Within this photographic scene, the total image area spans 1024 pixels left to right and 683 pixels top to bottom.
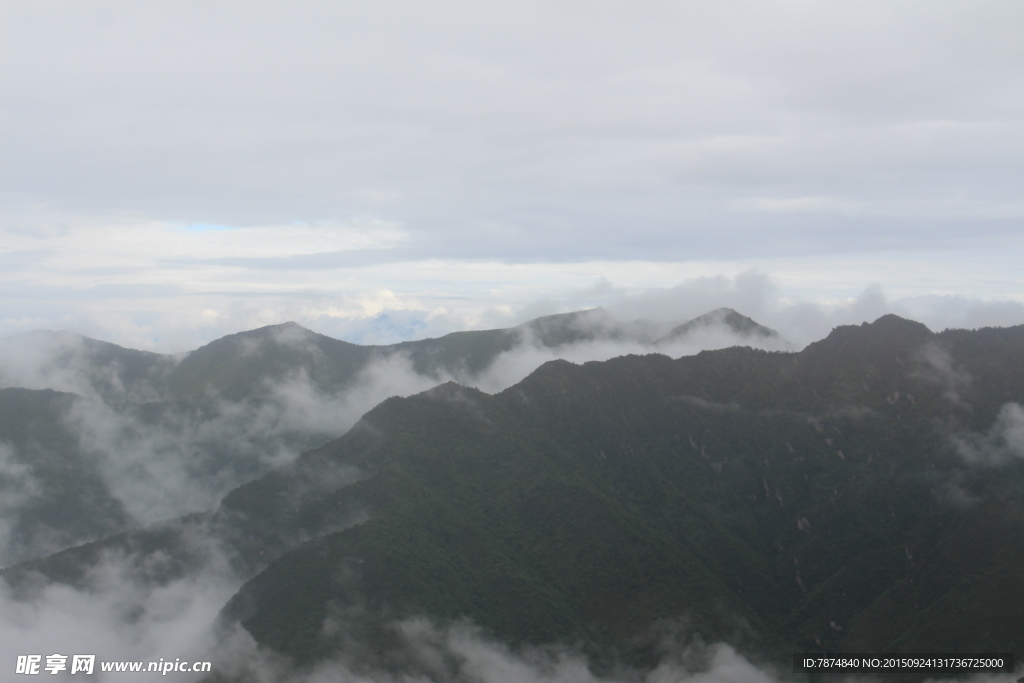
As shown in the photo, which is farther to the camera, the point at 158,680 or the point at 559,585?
the point at 559,585

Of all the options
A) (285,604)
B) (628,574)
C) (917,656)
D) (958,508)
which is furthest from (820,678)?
(285,604)

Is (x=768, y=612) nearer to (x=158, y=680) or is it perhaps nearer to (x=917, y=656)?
(x=917, y=656)

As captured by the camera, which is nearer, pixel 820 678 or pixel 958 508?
pixel 820 678

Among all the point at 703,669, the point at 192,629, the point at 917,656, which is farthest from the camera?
the point at 192,629

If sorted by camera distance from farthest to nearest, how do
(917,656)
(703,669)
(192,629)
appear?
(192,629) → (703,669) → (917,656)

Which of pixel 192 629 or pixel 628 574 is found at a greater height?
pixel 628 574

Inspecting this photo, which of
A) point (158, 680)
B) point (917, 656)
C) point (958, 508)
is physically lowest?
point (158, 680)

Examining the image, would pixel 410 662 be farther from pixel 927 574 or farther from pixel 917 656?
pixel 927 574

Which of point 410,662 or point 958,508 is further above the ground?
point 958,508

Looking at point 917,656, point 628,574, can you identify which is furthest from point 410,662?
point 917,656
